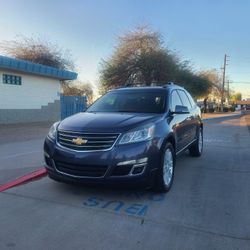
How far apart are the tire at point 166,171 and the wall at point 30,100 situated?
44.9 ft

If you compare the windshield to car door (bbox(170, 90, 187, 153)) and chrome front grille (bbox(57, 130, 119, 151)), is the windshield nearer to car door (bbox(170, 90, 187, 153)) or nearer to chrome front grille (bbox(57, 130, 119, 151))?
car door (bbox(170, 90, 187, 153))

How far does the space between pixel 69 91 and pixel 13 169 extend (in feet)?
109

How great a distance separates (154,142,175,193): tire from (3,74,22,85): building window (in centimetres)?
1409

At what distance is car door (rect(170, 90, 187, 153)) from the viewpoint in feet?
19.4

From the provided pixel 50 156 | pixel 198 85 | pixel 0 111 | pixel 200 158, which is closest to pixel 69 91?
pixel 198 85

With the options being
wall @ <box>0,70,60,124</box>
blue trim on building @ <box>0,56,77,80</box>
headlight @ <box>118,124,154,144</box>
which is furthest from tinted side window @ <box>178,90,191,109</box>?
wall @ <box>0,70,60,124</box>

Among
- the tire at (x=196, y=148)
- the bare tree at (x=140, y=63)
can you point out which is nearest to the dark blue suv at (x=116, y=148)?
the tire at (x=196, y=148)

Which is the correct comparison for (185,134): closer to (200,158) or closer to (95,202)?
(200,158)

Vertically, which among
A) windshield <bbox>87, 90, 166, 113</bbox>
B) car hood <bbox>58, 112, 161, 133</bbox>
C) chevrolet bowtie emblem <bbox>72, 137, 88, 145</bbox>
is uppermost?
windshield <bbox>87, 90, 166, 113</bbox>

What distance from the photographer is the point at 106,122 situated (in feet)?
16.2

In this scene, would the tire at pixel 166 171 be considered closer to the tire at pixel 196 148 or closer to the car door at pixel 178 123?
the car door at pixel 178 123

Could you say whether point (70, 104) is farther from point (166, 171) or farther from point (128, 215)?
point (128, 215)

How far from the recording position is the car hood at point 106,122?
15.5ft

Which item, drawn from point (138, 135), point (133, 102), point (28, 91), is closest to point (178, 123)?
point (133, 102)
